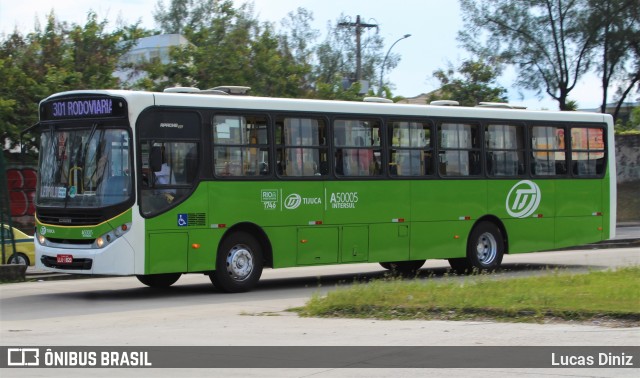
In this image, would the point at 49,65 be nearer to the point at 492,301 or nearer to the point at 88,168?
the point at 88,168

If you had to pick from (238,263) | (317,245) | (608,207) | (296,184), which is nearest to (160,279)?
(238,263)

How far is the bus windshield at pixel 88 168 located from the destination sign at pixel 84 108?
227 millimetres

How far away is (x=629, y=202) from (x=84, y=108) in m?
36.3

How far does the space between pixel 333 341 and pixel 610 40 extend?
38.6m

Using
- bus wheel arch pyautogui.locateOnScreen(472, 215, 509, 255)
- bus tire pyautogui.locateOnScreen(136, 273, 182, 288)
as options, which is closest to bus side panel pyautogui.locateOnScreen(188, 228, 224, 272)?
bus tire pyautogui.locateOnScreen(136, 273, 182, 288)

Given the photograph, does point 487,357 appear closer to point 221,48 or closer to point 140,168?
point 140,168

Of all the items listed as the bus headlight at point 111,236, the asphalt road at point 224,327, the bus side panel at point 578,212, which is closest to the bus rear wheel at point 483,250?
the bus side panel at point 578,212

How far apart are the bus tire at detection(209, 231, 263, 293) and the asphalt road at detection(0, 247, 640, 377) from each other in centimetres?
27

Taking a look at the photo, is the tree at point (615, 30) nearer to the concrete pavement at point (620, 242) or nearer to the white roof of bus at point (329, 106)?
the concrete pavement at point (620, 242)

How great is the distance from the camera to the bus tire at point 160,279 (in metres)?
18.1

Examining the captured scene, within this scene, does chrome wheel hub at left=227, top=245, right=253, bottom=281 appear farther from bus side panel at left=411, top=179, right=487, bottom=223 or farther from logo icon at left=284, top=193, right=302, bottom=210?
bus side panel at left=411, top=179, right=487, bottom=223

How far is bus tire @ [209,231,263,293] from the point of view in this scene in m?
16.9

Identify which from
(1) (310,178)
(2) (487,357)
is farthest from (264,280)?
(2) (487,357)

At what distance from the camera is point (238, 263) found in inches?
674
